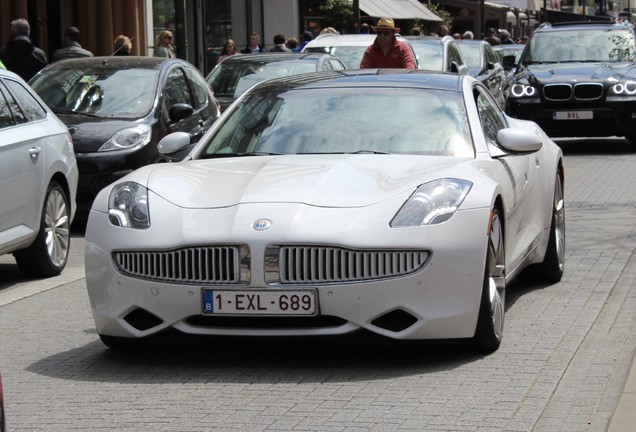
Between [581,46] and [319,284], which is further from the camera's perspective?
[581,46]

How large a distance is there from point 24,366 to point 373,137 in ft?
7.38

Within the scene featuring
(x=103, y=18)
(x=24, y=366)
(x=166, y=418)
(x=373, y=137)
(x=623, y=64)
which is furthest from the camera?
(x=103, y=18)

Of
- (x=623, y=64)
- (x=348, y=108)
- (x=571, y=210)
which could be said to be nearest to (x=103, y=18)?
(x=623, y=64)

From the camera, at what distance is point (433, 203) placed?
679cm

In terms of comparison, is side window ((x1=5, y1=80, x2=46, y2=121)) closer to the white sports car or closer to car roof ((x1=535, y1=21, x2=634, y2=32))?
the white sports car

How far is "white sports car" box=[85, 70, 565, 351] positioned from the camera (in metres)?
6.59

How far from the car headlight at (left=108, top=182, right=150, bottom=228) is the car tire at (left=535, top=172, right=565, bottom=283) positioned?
3.13 meters

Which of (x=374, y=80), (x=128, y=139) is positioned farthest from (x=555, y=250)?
(x=128, y=139)

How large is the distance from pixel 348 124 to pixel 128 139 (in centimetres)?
609

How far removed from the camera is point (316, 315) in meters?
6.61

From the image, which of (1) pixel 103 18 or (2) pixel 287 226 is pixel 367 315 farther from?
(1) pixel 103 18

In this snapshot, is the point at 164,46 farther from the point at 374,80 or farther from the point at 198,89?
the point at 374,80

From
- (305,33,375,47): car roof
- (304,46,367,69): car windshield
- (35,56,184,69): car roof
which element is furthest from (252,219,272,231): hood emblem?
(305,33,375,47): car roof

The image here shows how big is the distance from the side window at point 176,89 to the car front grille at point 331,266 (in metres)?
8.27
